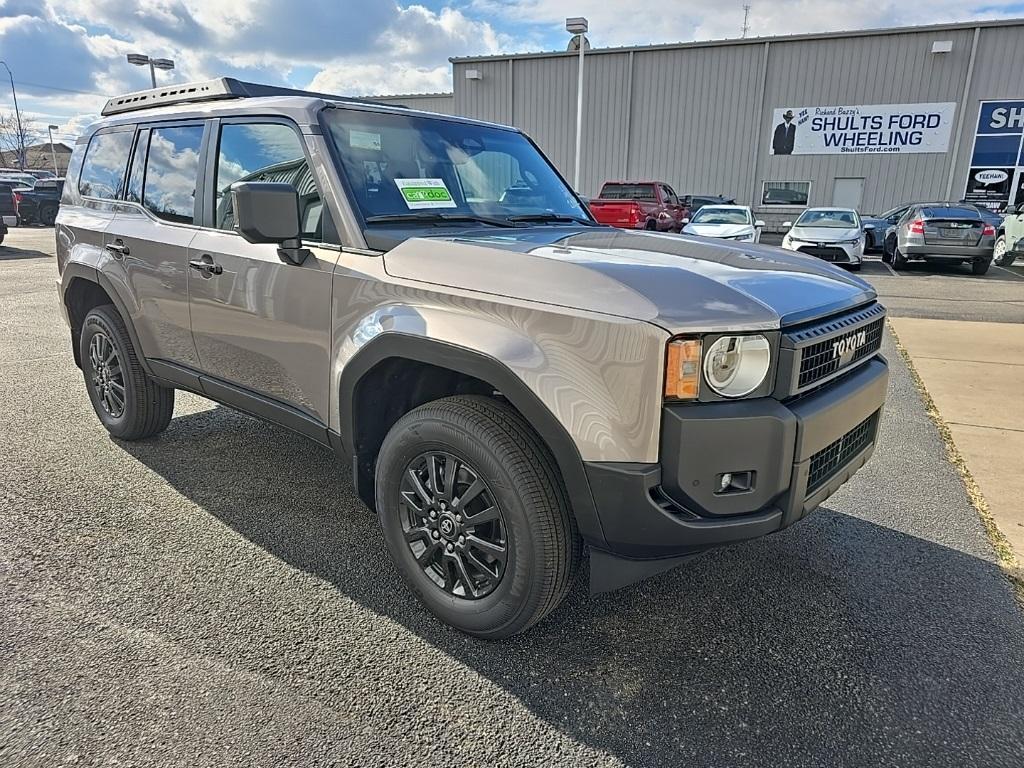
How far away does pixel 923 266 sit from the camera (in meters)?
16.6

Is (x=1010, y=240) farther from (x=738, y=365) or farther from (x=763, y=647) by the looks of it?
(x=738, y=365)

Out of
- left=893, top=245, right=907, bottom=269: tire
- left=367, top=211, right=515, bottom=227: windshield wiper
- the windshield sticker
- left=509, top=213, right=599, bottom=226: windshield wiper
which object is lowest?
left=893, top=245, right=907, bottom=269: tire

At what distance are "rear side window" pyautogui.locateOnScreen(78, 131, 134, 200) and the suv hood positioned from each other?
246cm

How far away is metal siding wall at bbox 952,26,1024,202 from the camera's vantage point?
2281 cm

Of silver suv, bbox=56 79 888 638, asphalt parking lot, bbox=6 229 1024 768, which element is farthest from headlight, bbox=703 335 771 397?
asphalt parking lot, bbox=6 229 1024 768

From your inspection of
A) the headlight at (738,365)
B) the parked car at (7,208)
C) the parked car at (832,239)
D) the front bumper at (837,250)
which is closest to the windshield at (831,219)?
the parked car at (832,239)

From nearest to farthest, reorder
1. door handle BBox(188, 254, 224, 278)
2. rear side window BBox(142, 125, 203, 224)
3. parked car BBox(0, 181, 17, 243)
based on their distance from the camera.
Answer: door handle BBox(188, 254, 224, 278) < rear side window BBox(142, 125, 203, 224) < parked car BBox(0, 181, 17, 243)

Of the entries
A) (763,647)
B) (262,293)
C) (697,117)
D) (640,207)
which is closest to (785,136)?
(697,117)

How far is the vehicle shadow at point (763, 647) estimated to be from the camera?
84.7 inches

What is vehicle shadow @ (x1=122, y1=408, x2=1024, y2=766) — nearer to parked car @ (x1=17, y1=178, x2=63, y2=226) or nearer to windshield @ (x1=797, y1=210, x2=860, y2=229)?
windshield @ (x1=797, y1=210, x2=860, y2=229)

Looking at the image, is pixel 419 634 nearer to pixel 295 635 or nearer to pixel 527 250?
pixel 295 635

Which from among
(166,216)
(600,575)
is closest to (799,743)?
(600,575)

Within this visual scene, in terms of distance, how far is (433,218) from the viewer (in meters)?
2.99

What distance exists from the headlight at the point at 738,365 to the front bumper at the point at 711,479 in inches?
2.0
